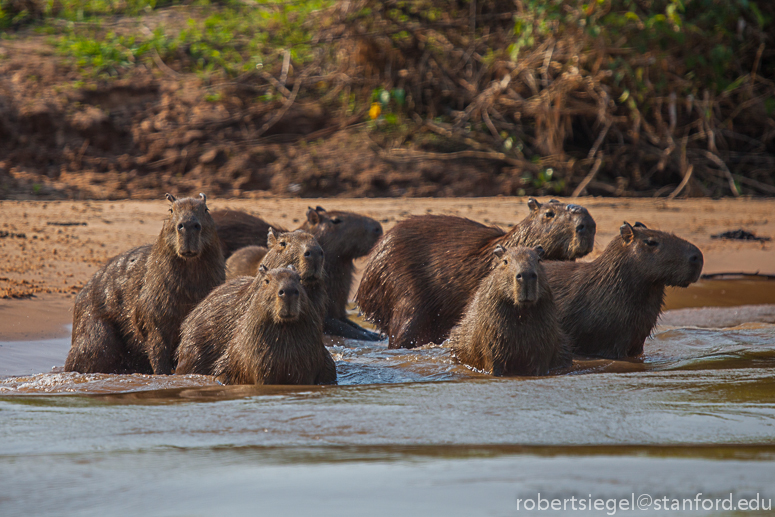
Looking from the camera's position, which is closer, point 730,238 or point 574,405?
point 574,405

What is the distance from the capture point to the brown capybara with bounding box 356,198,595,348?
17.8 ft

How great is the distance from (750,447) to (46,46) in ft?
39.8

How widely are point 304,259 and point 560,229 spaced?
1667 mm

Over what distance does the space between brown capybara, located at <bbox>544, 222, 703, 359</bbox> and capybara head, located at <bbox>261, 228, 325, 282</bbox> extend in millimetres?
1565

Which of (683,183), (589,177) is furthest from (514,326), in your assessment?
(683,183)

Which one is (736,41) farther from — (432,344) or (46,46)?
(46,46)

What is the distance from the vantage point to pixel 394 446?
2.88 meters

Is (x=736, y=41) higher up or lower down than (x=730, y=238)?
higher up

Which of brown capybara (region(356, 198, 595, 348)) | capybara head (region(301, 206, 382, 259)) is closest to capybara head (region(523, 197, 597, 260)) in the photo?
brown capybara (region(356, 198, 595, 348))

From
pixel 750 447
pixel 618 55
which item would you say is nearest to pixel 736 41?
pixel 618 55

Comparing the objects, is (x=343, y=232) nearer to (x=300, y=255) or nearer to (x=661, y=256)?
(x=300, y=255)

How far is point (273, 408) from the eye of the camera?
11.2 ft

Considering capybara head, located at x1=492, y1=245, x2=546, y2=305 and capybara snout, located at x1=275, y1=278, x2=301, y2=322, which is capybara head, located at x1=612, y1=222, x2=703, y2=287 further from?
capybara snout, located at x1=275, y1=278, x2=301, y2=322

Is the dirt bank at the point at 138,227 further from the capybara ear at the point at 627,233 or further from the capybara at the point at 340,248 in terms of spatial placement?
the capybara ear at the point at 627,233
